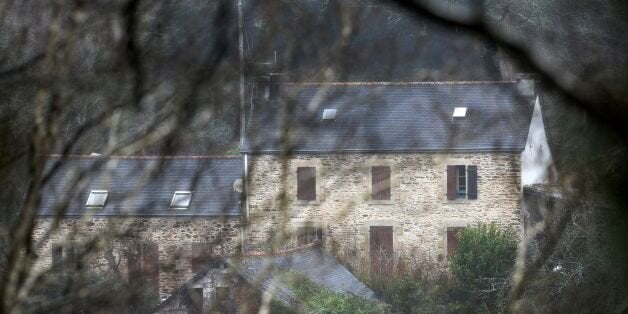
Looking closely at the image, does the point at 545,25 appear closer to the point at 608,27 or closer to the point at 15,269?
the point at 608,27

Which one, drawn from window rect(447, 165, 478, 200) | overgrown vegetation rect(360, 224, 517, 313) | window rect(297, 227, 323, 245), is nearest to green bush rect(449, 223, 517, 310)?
overgrown vegetation rect(360, 224, 517, 313)

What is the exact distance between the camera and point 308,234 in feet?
6.31

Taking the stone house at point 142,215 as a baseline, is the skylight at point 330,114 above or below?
above

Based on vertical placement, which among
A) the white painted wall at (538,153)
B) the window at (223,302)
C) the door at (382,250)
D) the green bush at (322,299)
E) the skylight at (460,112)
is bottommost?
the green bush at (322,299)

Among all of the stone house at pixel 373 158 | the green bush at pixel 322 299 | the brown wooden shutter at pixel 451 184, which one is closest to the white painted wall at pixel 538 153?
the stone house at pixel 373 158

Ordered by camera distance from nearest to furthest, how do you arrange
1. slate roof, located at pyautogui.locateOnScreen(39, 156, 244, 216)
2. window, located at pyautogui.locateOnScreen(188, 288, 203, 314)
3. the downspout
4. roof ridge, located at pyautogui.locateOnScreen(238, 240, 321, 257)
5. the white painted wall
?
the white painted wall → the downspout → slate roof, located at pyautogui.locateOnScreen(39, 156, 244, 216) → roof ridge, located at pyautogui.locateOnScreen(238, 240, 321, 257) → window, located at pyautogui.locateOnScreen(188, 288, 203, 314)

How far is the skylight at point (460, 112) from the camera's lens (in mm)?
1632

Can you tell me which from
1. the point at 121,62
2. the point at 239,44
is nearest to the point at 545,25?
the point at 239,44

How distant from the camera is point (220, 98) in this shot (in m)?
1.42

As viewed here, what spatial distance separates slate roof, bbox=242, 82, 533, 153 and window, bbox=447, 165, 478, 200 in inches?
6.3

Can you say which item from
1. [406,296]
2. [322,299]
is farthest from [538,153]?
[322,299]

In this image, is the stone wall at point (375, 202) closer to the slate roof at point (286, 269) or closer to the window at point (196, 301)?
the slate roof at point (286, 269)

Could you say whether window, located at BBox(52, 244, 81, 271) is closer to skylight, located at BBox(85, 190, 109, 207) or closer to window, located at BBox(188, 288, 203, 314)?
skylight, located at BBox(85, 190, 109, 207)

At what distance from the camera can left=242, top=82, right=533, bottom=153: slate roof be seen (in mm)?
1477
